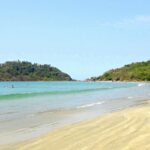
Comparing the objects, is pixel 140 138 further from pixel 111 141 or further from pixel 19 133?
pixel 19 133

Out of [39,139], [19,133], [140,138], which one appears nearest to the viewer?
[140,138]

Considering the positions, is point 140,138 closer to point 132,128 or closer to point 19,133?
point 132,128

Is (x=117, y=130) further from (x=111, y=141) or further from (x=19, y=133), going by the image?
(x=19, y=133)

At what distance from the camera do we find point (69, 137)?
37.8 ft

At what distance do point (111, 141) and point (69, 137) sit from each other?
5.01 feet

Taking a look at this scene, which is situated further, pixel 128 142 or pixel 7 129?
pixel 7 129

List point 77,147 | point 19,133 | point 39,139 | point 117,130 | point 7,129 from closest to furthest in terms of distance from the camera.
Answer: point 77,147 < point 39,139 < point 117,130 < point 19,133 < point 7,129

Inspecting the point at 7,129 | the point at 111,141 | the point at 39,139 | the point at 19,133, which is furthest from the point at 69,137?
the point at 7,129

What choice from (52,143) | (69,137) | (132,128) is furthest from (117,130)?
(52,143)

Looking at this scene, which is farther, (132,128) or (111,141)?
(132,128)

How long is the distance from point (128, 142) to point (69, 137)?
197 centimetres

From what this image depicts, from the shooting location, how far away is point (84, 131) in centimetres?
1270

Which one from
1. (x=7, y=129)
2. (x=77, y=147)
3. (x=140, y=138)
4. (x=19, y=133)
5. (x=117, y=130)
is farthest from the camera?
(x=7, y=129)

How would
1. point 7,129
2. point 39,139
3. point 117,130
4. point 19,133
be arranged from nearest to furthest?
point 39,139
point 117,130
point 19,133
point 7,129
